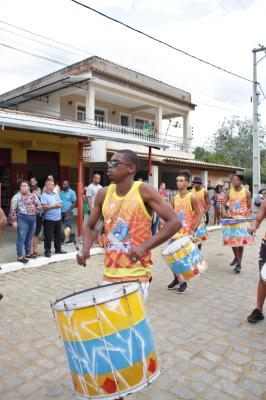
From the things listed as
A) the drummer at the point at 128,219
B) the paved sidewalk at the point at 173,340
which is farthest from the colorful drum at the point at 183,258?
the drummer at the point at 128,219

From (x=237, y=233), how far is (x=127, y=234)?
4.19 metres

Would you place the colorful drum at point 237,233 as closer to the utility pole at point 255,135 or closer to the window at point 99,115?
the utility pole at point 255,135

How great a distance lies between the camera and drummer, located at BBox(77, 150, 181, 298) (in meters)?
2.73

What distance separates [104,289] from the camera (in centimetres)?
244

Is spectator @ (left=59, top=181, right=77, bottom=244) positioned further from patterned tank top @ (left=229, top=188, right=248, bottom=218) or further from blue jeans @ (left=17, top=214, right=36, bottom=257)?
patterned tank top @ (left=229, top=188, right=248, bottom=218)

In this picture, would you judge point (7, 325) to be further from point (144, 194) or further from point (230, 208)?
point (230, 208)

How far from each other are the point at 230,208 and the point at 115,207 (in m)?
4.98

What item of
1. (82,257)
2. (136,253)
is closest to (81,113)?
(82,257)

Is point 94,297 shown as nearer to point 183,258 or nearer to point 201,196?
point 183,258

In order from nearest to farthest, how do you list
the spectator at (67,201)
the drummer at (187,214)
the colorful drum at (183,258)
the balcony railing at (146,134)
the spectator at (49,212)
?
the colorful drum at (183,258) < the drummer at (187,214) < the spectator at (49,212) < the spectator at (67,201) < the balcony railing at (146,134)

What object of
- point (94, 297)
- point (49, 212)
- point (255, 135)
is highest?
point (255, 135)

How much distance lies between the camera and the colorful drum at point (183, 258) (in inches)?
196

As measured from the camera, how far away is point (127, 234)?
2.77 m

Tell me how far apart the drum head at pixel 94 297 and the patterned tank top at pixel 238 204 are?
17.3 feet
